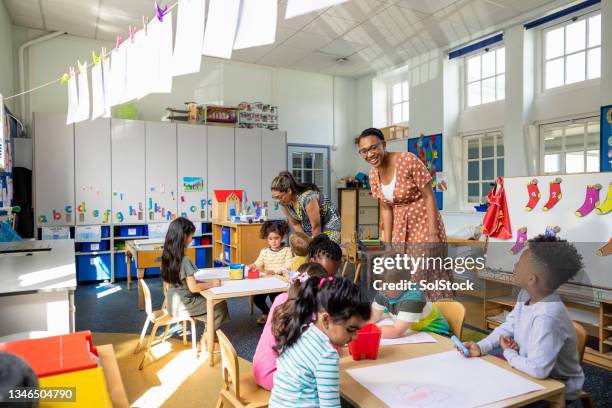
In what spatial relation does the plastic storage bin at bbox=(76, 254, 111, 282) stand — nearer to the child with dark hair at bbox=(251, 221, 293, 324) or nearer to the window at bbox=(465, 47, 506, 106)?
the child with dark hair at bbox=(251, 221, 293, 324)

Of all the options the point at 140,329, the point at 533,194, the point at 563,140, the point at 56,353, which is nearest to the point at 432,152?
the point at 563,140

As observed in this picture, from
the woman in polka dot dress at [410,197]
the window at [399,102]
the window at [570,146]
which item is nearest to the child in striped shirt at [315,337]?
the woman in polka dot dress at [410,197]

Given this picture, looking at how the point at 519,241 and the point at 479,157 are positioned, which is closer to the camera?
the point at 519,241

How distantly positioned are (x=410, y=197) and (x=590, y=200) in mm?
1877

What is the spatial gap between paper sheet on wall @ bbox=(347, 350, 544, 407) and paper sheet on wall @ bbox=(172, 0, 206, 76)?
149cm

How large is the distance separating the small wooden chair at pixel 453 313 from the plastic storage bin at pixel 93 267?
5093 mm

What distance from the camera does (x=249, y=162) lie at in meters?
6.69

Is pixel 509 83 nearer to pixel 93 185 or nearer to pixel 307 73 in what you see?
pixel 307 73

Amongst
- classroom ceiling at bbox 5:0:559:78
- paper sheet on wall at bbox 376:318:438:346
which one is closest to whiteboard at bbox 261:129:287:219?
classroom ceiling at bbox 5:0:559:78

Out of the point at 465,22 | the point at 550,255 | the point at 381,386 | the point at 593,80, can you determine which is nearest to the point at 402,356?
the point at 381,386

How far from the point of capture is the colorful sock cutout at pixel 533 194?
11.3 ft

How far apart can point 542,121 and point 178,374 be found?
16.3 ft

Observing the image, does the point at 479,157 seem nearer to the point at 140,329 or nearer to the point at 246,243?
the point at 246,243

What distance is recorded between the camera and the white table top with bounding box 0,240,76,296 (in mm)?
2141
